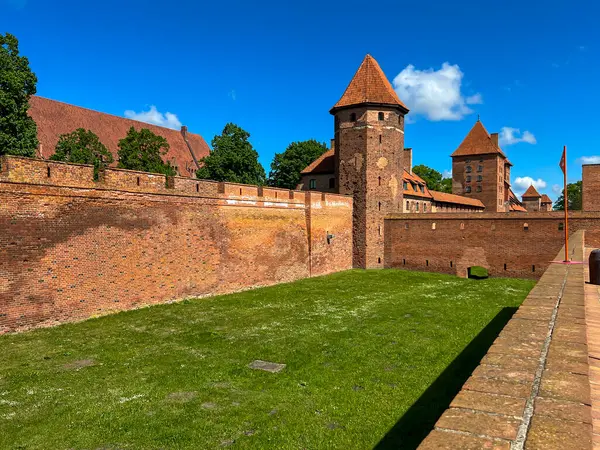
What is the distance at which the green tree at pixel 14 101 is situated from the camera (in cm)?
1784

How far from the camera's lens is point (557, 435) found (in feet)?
6.61

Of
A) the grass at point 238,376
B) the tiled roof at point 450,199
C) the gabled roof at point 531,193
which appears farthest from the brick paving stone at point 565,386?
the gabled roof at point 531,193

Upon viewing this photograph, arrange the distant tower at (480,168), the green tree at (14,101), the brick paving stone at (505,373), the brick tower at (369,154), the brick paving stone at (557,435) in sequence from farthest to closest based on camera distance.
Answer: the distant tower at (480,168) < the brick tower at (369,154) < the green tree at (14,101) < the brick paving stone at (505,373) < the brick paving stone at (557,435)

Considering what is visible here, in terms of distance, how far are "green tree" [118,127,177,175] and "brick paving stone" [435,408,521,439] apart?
25025 millimetres

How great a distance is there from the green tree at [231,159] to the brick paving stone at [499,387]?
3042 centimetres

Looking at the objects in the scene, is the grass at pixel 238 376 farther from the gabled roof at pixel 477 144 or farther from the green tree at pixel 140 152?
the gabled roof at pixel 477 144

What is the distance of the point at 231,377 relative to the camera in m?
7.66

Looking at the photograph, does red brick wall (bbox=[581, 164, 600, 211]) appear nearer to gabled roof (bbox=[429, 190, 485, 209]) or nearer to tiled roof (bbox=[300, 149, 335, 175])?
gabled roof (bbox=[429, 190, 485, 209])

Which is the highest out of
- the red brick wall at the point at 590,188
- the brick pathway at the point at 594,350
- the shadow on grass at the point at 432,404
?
the red brick wall at the point at 590,188

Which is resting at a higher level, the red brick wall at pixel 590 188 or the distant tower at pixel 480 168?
the distant tower at pixel 480 168

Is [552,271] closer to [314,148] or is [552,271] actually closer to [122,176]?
[122,176]

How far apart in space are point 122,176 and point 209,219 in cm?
389

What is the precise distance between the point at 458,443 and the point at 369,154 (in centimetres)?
2265

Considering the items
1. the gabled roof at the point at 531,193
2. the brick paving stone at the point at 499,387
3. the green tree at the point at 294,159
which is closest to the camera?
the brick paving stone at the point at 499,387
